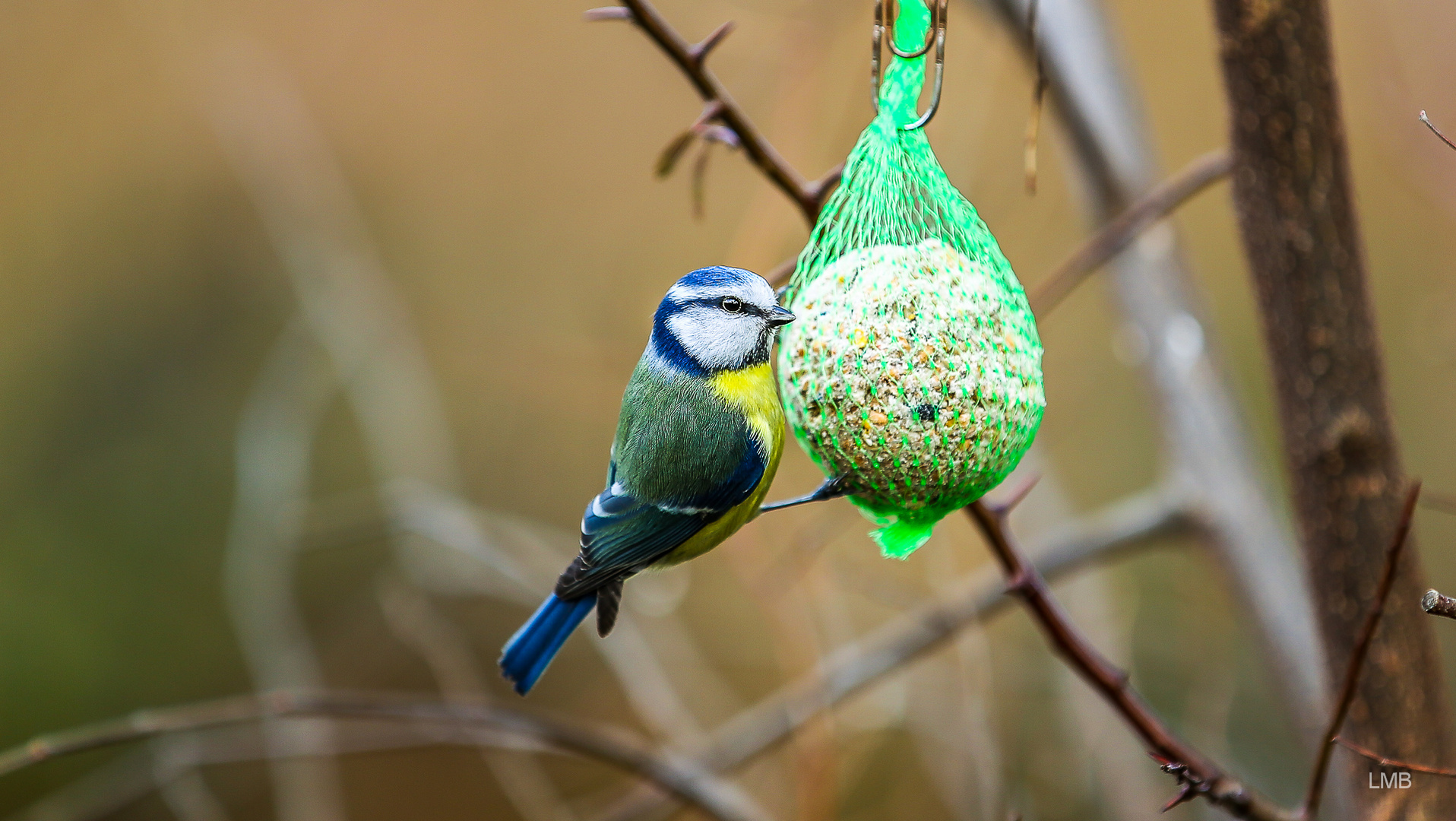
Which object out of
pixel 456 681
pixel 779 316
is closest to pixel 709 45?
pixel 779 316

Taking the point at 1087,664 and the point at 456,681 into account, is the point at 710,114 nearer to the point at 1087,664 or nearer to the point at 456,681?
the point at 1087,664

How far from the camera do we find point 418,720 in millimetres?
2072

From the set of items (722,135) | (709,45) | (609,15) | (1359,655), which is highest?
(609,15)

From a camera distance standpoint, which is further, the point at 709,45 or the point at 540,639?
the point at 540,639

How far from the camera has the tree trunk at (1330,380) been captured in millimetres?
1733

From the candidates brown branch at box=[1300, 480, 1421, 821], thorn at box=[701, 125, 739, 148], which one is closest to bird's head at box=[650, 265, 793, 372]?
thorn at box=[701, 125, 739, 148]

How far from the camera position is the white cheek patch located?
1968mm

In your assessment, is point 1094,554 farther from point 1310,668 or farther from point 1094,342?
point 1094,342

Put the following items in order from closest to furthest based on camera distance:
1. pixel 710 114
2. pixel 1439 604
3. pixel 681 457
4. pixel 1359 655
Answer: pixel 1439 604
pixel 1359 655
pixel 710 114
pixel 681 457

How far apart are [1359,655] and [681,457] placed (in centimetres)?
114

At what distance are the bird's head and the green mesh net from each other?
8 cm

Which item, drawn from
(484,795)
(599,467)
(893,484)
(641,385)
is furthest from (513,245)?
(893,484)

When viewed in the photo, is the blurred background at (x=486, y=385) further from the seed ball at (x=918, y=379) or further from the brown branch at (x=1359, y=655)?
the brown branch at (x=1359, y=655)

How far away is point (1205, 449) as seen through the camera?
2520mm
